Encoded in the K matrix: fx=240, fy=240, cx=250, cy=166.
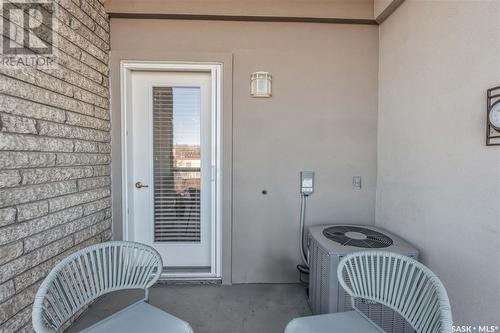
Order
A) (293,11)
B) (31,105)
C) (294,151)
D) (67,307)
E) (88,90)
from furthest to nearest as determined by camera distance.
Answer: (294,151), (293,11), (88,90), (31,105), (67,307)

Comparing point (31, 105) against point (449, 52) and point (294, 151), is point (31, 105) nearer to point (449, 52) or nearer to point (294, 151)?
point (294, 151)

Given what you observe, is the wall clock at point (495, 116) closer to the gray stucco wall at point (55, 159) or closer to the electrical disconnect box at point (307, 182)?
the electrical disconnect box at point (307, 182)

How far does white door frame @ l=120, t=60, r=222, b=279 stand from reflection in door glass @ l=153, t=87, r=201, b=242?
209 mm

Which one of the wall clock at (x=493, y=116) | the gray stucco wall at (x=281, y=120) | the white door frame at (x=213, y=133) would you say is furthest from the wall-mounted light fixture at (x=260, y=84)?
the wall clock at (x=493, y=116)

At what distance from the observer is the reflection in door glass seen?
98.4 inches

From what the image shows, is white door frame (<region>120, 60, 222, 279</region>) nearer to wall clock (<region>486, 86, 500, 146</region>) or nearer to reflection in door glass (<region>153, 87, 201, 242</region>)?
reflection in door glass (<region>153, 87, 201, 242</region>)

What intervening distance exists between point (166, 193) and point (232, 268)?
3.42 feet

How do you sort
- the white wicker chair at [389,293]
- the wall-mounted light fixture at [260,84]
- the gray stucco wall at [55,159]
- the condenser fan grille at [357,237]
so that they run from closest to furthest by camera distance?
the white wicker chair at [389,293] → the gray stucco wall at [55,159] → the condenser fan grille at [357,237] → the wall-mounted light fixture at [260,84]

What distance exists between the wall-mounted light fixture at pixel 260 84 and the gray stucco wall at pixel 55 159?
1428 millimetres

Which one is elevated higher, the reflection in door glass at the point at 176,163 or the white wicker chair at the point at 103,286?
the reflection in door glass at the point at 176,163

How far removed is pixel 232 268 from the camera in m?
2.47

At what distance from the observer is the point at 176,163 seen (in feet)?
8.29

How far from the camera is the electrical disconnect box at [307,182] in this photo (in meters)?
2.41

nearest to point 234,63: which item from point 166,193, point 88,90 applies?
point 88,90
